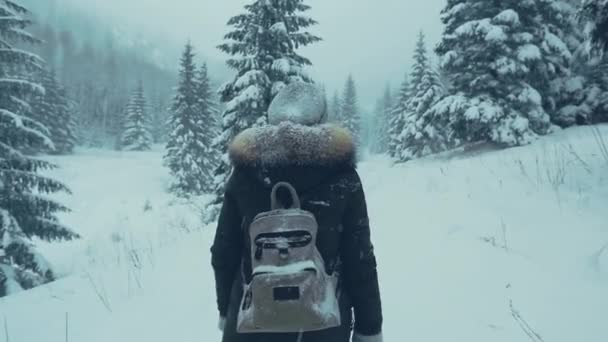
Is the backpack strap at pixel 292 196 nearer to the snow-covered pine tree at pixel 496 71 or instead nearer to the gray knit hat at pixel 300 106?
the gray knit hat at pixel 300 106

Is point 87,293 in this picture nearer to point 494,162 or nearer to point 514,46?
point 494,162

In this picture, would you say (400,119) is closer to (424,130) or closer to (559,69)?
(424,130)

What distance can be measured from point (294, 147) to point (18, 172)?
11.2 meters

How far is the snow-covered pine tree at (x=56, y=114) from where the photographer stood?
134ft

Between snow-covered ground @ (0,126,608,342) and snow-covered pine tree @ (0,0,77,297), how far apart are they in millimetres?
4738

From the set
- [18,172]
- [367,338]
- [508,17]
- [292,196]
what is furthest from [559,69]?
[18,172]

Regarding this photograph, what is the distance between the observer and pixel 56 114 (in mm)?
43031

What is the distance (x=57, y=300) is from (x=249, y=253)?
485 cm

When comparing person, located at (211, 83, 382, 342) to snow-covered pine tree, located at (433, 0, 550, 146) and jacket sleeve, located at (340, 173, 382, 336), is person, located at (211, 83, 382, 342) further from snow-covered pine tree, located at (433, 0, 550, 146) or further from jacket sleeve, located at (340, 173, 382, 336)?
snow-covered pine tree, located at (433, 0, 550, 146)

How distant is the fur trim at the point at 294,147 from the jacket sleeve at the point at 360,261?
0.65ft

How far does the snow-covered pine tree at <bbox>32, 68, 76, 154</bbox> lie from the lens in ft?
134

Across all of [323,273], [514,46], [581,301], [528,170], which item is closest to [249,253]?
[323,273]

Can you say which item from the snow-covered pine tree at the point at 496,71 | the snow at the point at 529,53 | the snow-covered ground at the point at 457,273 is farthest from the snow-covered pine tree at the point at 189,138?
the snow at the point at 529,53

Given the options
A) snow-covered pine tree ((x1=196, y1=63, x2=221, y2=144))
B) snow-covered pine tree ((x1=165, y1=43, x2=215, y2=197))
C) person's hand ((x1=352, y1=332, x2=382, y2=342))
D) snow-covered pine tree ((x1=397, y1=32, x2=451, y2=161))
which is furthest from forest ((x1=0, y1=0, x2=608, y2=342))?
snow-covered pine tree ((x1=196, y1=63, x2=221, y2=144))
